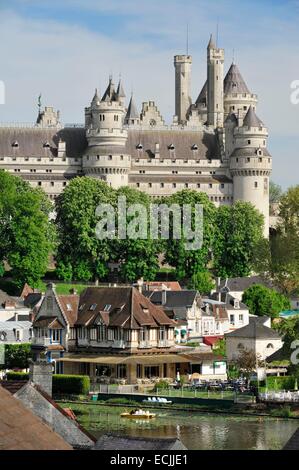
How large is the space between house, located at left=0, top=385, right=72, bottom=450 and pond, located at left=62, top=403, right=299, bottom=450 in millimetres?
20901

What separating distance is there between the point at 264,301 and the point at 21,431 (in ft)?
205

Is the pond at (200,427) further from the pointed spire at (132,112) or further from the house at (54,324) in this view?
the pointed spire at (132,112)

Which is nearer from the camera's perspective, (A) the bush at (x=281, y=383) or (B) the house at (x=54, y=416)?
(B) the house at (x=54, y=416)

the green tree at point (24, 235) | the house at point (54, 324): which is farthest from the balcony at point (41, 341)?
the green tree at point (24, 235)

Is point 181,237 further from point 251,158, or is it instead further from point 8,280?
point 251,158

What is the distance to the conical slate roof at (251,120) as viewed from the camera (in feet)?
378

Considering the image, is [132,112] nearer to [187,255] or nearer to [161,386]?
[187,255]

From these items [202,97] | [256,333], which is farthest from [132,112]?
[256,333]

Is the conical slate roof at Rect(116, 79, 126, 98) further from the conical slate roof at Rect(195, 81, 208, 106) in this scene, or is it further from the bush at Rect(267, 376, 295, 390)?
the bush at Rect(267, 376, 295, 390)

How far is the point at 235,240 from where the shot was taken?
99.2m

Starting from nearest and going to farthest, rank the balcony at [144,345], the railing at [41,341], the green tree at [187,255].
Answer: the balcony at [144,345] < the railing at [41,341] < the green tree at [187,255]
